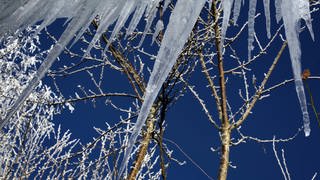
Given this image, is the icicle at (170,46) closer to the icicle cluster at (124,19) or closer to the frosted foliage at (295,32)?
the icicle cluster at (124,19)

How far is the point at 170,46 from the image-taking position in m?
0.42

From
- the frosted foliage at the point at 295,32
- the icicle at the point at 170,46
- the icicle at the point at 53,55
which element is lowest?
the frosted foliage at the point at 295,32

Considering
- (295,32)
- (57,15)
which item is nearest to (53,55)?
(57,15)

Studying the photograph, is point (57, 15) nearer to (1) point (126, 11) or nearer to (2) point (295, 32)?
(1) point (126, 11)

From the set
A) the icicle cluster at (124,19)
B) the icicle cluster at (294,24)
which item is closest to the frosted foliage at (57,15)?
the icicle cluster at (124,19)

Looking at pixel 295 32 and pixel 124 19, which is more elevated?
pixel 124 19

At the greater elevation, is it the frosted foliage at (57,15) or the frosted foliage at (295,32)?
the frosted foliage at (57,15)

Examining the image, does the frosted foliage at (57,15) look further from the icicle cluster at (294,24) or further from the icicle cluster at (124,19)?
the icicle cluster at (294,24)

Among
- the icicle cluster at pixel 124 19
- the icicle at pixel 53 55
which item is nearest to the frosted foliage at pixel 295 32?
the icicle cluster at pixel 124 19

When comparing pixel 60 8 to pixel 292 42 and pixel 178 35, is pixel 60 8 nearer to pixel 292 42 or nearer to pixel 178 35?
pixel 178 35

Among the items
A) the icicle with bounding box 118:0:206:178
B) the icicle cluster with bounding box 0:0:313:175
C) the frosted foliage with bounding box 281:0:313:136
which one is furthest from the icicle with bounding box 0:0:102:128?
the frosted foliage with bounding box 281:0:313:136

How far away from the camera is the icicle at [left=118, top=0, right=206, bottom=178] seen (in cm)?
41

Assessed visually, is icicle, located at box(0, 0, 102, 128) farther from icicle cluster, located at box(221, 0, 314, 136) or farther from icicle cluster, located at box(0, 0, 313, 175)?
icicle cluster, located at box(221, 0, 314, 136)

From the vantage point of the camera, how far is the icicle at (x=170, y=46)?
0.41 m
